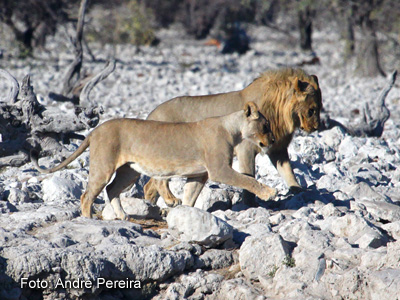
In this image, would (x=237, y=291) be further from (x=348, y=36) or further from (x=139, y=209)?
(x=348, y=36)

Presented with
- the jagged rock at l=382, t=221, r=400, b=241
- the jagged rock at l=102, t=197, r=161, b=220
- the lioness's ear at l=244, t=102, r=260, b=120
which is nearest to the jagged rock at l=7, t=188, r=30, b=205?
the jagged rock at l=102, t=197, r=161, b=220

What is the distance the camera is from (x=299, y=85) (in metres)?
7.74

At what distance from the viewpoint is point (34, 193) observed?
7801 millimetres

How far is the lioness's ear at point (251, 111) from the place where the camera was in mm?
6785

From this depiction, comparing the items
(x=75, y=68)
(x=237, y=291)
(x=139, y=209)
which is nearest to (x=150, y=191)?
(x=139, y=209)

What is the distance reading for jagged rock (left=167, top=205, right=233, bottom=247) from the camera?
6043 millimetres

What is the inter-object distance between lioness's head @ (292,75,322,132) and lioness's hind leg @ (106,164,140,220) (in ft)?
6.80

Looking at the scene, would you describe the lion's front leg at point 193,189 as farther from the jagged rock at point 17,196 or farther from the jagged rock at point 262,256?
the jagged rock at point 17,196

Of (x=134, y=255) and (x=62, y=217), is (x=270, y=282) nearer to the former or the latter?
(x=134, y=255)

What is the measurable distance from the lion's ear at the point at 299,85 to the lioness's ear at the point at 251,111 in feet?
3.61

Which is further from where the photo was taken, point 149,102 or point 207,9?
point 207,9

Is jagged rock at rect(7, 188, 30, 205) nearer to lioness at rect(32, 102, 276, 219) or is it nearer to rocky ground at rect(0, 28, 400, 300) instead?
rocky ground at rect(0, 28, 400, 300)

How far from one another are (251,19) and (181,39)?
3.34 metres

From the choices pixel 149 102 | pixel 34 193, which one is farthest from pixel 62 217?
pixel 149 102
